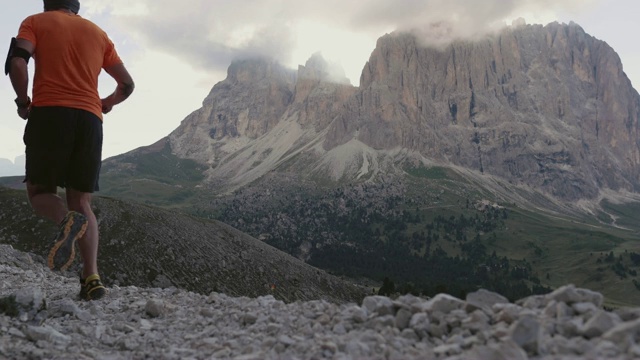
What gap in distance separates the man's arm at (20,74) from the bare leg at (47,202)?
1695 millimetres

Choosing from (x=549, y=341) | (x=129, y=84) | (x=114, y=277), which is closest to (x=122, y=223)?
(x=114, y=277)

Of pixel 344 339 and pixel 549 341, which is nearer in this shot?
pixel 549 341

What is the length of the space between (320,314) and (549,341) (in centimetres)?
371

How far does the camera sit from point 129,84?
11.3 meters

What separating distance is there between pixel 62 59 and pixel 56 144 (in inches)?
67.3

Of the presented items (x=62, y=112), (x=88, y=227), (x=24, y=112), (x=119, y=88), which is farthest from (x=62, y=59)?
(x=88, y=227)

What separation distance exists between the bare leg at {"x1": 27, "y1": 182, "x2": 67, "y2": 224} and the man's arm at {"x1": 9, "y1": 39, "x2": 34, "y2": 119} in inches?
66.7

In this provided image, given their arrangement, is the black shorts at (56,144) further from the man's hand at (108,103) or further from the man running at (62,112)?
the man's hand at (108,103)

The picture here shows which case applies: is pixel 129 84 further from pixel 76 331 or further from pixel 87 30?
pixel 76 331

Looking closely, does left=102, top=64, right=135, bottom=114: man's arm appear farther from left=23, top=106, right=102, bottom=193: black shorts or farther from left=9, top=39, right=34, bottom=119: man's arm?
left=9, top=39, right=34, bottom=119: man's arm

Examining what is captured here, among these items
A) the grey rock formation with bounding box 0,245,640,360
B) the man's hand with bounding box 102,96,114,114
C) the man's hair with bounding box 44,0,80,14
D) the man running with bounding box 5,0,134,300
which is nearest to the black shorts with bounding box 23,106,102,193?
the man running with bounding box 5,0,134,300

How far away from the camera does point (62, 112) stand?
941 centimetres

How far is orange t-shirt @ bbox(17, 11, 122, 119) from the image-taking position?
948 cm

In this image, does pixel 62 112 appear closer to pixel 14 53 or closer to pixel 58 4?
pixel 14 53
